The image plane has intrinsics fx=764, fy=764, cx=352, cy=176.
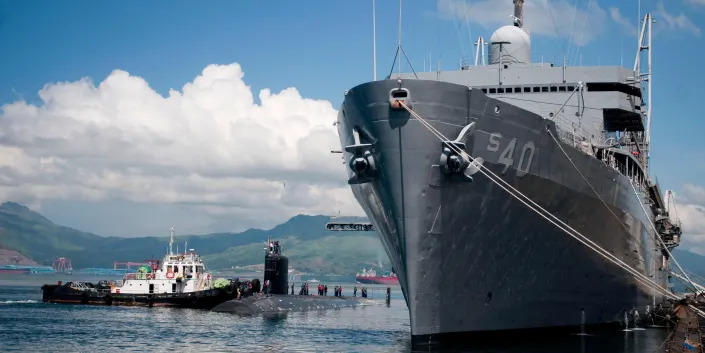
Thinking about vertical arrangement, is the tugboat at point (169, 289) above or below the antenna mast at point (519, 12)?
below

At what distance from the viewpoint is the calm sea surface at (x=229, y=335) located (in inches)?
1022

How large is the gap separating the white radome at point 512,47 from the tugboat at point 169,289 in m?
26.9

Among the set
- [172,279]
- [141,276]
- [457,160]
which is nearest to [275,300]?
[172,279]

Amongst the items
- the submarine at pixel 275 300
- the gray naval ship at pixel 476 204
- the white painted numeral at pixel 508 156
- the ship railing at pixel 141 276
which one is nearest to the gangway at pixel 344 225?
the submarine at pixel 275 300

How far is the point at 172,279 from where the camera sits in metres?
53.6

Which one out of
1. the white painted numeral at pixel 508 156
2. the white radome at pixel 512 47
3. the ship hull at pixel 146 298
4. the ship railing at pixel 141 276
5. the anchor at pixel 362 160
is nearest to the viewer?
the anchor at pixel 362 160

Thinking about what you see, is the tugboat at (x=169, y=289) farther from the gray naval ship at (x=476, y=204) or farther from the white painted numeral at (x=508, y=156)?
the white painted numeral at (x=508, y=156)

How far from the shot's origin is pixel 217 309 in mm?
47438

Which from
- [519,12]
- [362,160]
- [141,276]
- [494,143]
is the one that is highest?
[519,12]

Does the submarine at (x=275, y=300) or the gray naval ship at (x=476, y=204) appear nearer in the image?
the gray naval ship at (x=476, y=204)

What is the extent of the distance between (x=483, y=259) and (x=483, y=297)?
116 cm

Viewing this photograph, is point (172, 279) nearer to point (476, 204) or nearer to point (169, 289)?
point (169, 289)

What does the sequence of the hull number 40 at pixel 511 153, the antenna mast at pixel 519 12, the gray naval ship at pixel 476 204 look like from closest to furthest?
1. the gray naval ship at pixel 476 204
2. the hull number 40 at pixel 511 153
3. the antenna mast at pixel 519 12

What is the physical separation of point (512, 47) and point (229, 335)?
56.4ft
